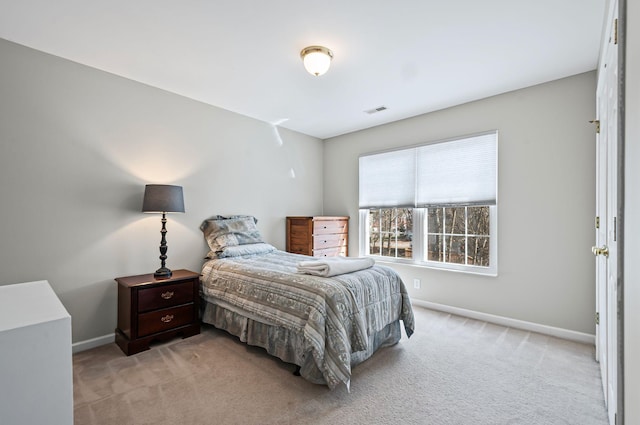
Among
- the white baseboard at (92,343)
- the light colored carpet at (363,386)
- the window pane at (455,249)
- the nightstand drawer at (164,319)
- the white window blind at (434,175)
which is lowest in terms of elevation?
the light colored carpet at (363,386)

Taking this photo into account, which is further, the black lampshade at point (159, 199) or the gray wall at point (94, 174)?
the black lampshade at point (159, 199)

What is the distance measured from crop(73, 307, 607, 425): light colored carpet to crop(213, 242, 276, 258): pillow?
0.93 m

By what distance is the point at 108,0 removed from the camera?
74.9 inches

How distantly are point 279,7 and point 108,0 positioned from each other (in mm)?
1100

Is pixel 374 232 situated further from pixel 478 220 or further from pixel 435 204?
pixel 478 220

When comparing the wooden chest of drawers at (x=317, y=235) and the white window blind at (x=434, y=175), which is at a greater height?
the white window blind at (x=434, y=175)

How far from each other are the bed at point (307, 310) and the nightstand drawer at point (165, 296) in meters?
0.22

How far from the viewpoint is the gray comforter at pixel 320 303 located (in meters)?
2.02

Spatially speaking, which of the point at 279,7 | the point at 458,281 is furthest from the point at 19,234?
the point at 458,281

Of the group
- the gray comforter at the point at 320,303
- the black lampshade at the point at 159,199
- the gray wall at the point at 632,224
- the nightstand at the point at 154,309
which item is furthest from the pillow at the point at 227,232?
the gray wall at the point at 632,224

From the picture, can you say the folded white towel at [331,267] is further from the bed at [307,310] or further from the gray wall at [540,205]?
the gray wall at [540,205]

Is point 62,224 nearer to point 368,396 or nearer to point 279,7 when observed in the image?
point 279,7

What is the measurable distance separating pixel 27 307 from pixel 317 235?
10.8 ft

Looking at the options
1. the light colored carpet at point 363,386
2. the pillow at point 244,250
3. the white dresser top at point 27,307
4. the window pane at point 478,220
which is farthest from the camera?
the window pane at point 478,220
